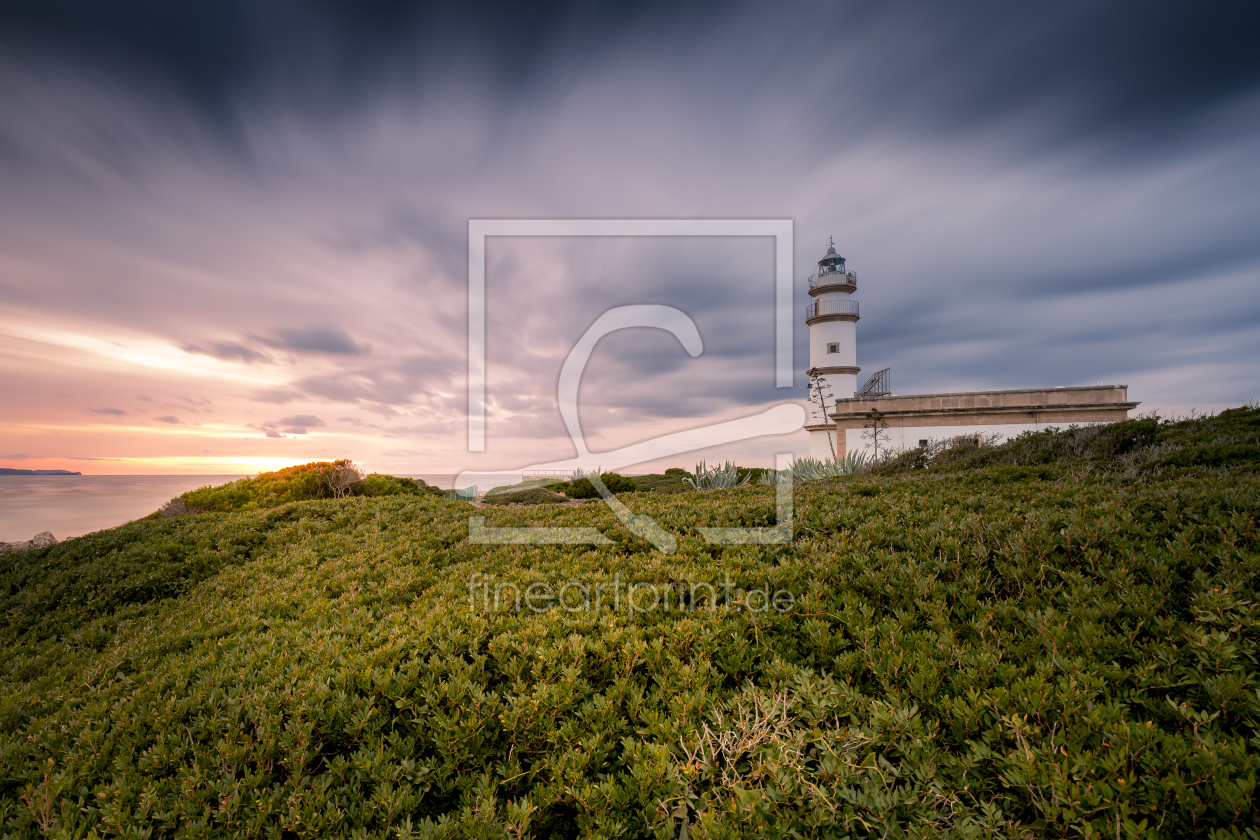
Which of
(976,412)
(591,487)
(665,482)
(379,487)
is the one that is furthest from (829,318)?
(379,487)

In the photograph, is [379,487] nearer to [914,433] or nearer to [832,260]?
[914,433]

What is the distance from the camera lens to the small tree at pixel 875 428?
24.5 meters

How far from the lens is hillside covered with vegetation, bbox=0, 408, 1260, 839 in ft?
7.43

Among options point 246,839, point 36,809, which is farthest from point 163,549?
point 246,839

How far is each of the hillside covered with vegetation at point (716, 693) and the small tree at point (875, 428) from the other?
64.2 ft

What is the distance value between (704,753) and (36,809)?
3.47 meters

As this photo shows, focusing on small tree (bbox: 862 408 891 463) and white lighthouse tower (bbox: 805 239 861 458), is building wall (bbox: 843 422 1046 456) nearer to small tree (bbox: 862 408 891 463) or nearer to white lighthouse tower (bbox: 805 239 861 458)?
small tree (bbox: 862 408 891 463)

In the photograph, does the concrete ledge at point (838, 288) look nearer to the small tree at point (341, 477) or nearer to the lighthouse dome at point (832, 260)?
the lighthouse dome at point (832, 260)

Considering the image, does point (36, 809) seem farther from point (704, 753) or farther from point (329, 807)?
point (704, 753)

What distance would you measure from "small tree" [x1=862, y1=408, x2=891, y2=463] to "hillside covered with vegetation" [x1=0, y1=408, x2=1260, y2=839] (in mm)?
19556

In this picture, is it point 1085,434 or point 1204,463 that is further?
point 1085,434

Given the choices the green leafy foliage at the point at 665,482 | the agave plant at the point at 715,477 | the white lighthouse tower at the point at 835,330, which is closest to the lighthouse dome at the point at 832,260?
the white lighthouse tower at the point at 835,330

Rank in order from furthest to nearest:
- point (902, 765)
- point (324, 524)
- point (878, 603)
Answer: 1. point (324, 524)
2. point (878, 603)
3. point (902, 765)

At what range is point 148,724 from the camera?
335 centimetres
